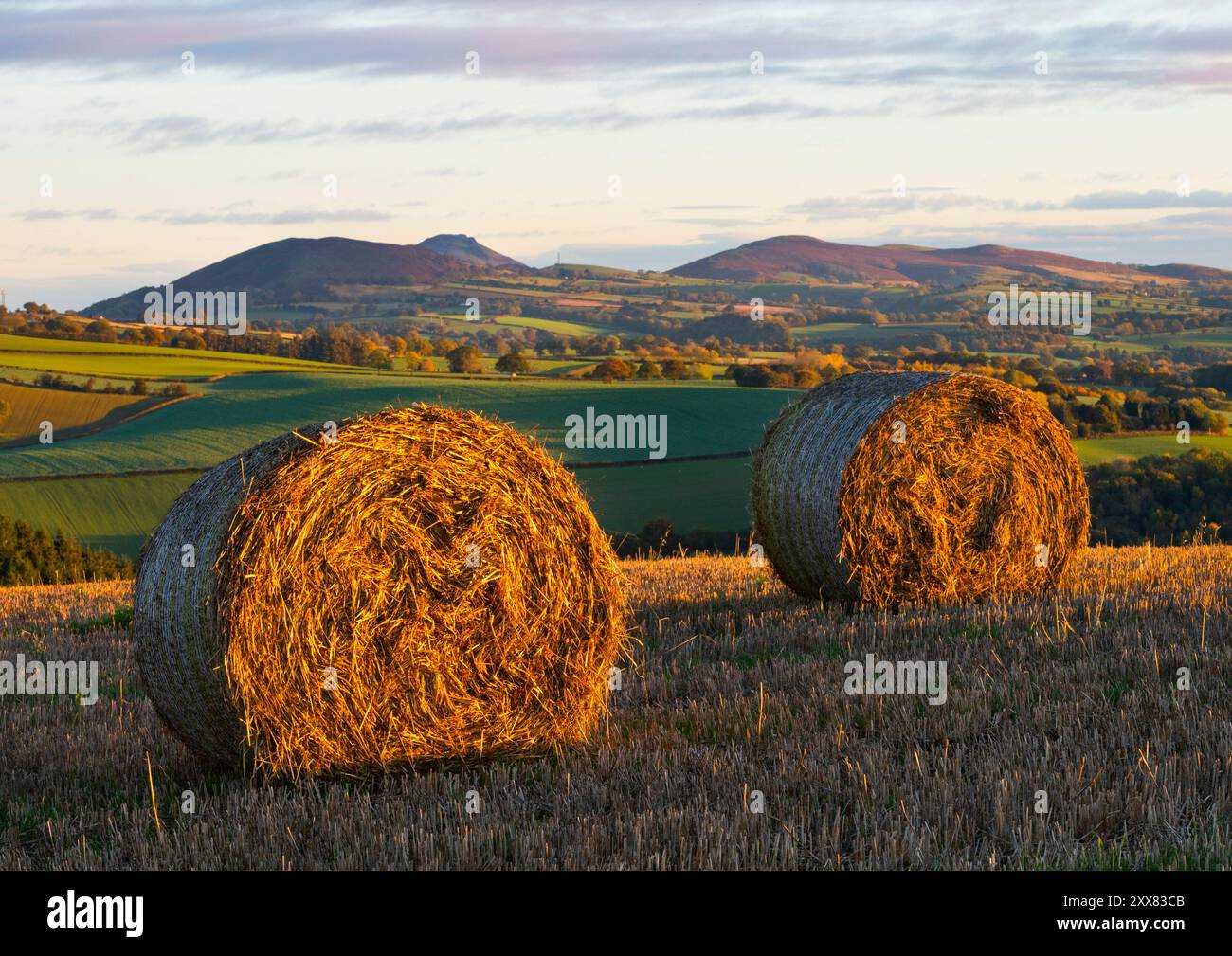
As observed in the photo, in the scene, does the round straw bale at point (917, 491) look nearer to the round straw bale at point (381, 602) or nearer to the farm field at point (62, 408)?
the round straw bale at point (381, 602)

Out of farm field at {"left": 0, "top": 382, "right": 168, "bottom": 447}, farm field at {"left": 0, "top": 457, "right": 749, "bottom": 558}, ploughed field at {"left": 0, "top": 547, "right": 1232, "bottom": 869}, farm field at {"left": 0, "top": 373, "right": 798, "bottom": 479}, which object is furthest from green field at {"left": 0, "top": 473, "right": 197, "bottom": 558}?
ploughed field at {"left": 0, "top": 547, "right": 1232, "bottom": 869}

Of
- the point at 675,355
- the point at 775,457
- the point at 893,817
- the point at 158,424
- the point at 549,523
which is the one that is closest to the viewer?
the point at 893,817

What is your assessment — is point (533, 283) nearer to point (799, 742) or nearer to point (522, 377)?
point (522, 377)

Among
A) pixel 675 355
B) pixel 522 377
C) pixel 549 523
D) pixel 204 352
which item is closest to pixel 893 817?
Answer: pixel 549 523

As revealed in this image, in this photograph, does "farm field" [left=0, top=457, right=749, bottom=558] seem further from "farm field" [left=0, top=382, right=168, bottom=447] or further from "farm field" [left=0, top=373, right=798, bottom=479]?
"farm field" [left=0, top=382, right=168, bottom=447]

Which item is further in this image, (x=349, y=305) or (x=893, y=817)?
(x=349, y=305)

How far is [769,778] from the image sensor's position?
698cm

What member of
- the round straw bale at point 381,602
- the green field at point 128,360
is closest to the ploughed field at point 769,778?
the round straw bale at point 381,602

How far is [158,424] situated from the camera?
49938 millimetres

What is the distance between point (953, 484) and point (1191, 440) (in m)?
29.5

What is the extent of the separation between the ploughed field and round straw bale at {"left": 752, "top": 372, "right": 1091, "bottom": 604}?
1718 millimetres

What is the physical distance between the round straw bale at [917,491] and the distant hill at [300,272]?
11278cm

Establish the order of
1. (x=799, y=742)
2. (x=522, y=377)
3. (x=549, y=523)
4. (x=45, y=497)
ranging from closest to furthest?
(x=799, y=742) < (x=549, y=523) < (x=45, y=497) < (x=522, y=377)

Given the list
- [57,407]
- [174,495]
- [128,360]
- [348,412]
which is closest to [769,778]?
[174,495]
